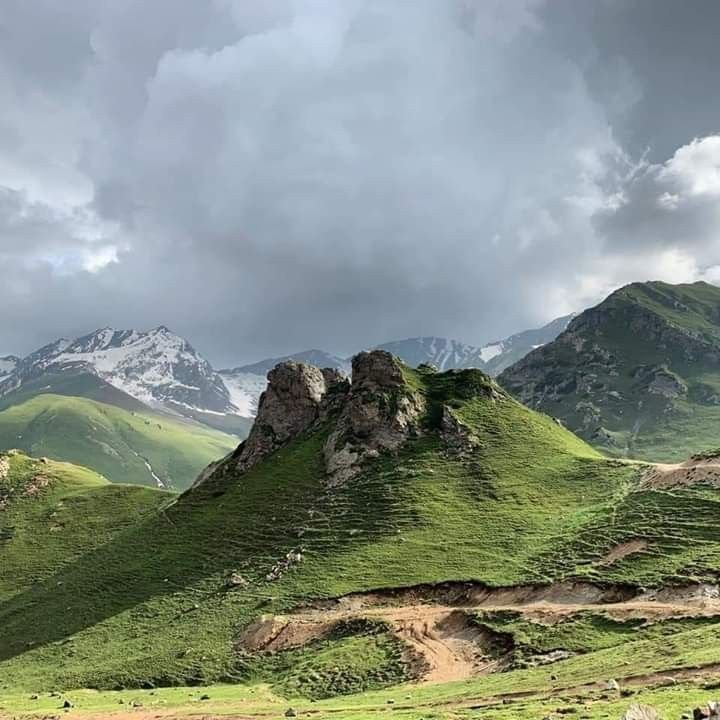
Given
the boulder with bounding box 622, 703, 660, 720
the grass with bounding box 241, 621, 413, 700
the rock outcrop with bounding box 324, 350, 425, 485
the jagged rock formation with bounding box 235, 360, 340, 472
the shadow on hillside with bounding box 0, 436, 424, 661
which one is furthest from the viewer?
the jagged rock formation with bounding box 235, 360, 340, 472

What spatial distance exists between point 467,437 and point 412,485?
1707 centimetres

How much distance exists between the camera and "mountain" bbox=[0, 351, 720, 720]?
174ft

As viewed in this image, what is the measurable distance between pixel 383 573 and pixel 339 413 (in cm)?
5214

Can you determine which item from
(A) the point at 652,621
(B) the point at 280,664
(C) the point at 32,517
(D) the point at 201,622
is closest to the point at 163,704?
(B) the point at 280,664

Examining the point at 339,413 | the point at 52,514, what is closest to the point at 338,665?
the point at 339,413

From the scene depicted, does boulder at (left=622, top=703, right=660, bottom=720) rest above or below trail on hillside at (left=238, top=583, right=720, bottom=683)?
above

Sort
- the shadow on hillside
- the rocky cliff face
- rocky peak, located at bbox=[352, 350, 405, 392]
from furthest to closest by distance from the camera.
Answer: rocky peak, located at bbox=[352, 350, 405, 392] → the rocky cliff face → the shadow on hillside

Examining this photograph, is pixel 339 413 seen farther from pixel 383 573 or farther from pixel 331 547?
pixel 383 573

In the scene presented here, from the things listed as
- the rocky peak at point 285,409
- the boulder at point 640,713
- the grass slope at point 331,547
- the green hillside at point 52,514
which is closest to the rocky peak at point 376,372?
the rocky peak at point 285,409

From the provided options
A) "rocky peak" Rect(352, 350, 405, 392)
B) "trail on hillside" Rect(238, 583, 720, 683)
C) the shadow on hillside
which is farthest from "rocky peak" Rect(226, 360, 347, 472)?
"trail on hillside" Rect(238, 583, 720, 683)

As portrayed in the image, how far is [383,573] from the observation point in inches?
3179

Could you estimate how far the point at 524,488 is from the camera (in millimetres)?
100625

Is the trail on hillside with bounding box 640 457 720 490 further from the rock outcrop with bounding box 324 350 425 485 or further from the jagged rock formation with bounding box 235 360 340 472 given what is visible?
the jagged rock formation with bounding box 235 360 340 472

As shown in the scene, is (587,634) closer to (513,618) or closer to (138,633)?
(513,618)
